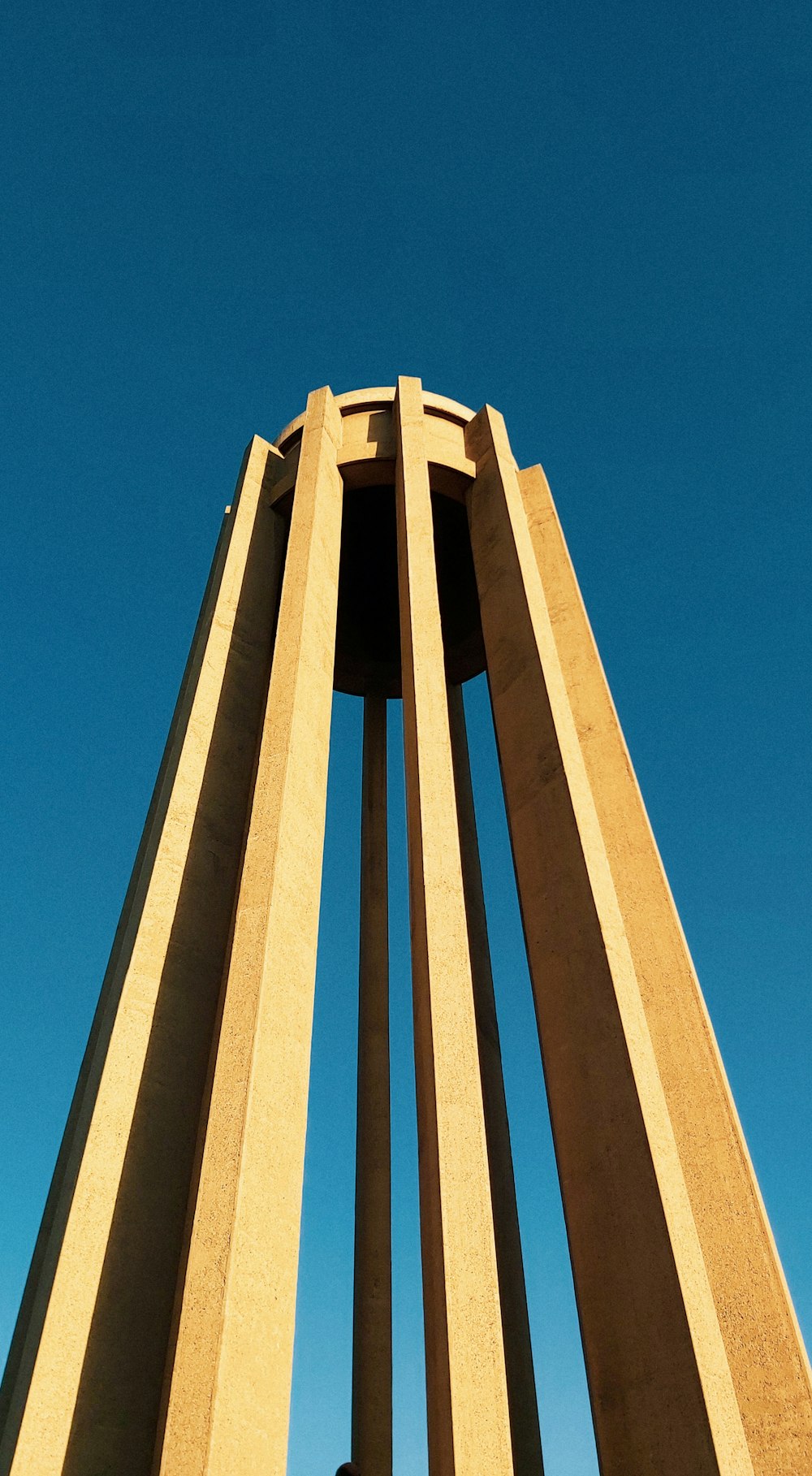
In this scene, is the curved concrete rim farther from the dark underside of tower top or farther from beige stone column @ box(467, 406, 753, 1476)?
beige stone column @ box(467, 406, 753, 1476)

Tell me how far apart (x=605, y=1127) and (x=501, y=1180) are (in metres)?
3.07

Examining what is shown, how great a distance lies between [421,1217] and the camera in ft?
18.2

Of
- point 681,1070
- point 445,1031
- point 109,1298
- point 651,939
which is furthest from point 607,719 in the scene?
point 109,1298

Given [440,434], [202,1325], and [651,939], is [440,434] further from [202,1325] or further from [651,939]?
[202,1325]

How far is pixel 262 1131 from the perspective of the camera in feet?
18.0

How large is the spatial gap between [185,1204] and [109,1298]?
744 mm

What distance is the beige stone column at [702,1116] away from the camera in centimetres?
525

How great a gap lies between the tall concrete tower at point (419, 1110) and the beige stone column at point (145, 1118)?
19 mm

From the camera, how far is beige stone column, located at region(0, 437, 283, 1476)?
5.39m

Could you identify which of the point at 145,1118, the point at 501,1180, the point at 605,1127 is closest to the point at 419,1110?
the point at 605,1127

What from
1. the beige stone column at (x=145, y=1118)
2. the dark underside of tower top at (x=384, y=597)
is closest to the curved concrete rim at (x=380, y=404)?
the dark underside of tower top at (x=384, y=597)

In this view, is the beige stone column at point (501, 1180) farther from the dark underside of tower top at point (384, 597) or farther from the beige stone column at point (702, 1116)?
the dark underside of tower top at point (384, 597)

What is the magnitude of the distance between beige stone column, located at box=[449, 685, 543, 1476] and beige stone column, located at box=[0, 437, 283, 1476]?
2.66 meters

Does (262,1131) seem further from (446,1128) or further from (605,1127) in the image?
(605,1127)
